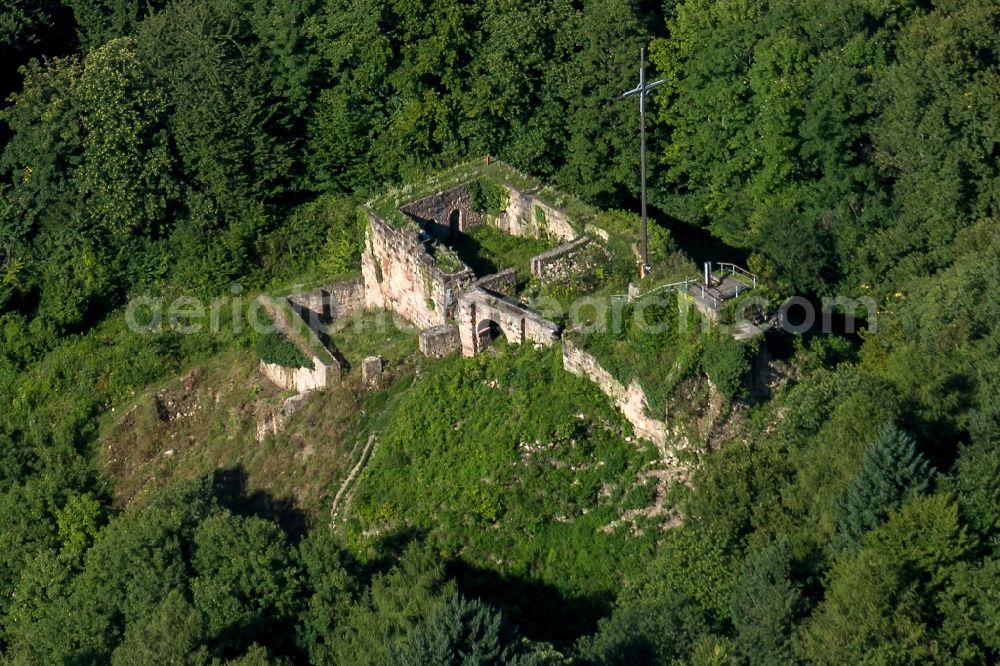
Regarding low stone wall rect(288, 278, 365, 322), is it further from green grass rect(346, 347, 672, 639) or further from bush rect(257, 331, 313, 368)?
green grass rect(346, 347, 672, 639)

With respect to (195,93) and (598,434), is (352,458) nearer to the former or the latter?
(598,434)

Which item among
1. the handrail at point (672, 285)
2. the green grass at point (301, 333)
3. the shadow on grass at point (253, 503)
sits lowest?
the shadow on grass at point (253, 503)

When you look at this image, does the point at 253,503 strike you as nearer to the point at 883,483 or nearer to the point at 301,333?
the point at 301,333

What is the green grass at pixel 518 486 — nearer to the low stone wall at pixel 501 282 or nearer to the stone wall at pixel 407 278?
the low stone wall at pixel 501 282

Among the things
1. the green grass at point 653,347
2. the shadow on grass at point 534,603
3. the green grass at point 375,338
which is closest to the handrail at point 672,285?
the green grass at point 653,347

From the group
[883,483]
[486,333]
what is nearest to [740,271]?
[486,333]

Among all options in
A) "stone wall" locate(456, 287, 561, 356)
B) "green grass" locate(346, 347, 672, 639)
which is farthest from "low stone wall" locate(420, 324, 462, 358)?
"green grass" locate(346, 347, 672, 639)
